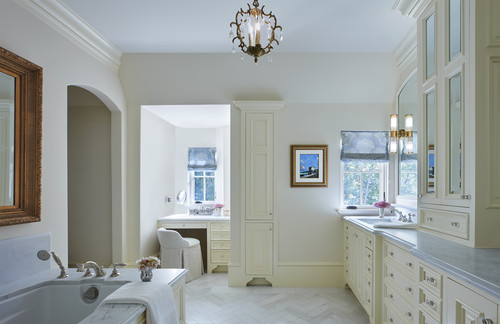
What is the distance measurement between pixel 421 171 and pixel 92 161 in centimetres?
398

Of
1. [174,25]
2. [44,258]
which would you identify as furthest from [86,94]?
[44,258]

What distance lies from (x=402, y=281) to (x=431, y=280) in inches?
22.8

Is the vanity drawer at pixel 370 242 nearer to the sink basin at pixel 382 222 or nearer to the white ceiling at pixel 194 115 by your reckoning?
the sink basin at pixel 382 222

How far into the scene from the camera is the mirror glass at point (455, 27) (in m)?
1.92

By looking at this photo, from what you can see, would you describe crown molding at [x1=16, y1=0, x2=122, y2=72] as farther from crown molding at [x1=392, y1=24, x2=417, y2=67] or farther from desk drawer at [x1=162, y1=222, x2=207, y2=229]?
crown molding at [x1=392, y1=24, x2=417, y2=67]

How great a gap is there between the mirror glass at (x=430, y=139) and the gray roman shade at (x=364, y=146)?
5.30 ft

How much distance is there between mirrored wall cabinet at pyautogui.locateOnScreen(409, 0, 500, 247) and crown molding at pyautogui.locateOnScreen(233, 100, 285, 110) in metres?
1.81

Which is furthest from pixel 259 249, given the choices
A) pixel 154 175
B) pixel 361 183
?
pixel 154 175

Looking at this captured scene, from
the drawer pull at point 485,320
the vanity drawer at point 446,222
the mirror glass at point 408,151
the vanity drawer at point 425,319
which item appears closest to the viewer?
the drawer pull at point 485,320

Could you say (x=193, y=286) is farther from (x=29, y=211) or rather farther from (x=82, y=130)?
(x=82, y=130)

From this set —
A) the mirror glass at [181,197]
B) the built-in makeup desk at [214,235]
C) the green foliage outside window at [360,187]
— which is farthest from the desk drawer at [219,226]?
the green foliage outside window at [360,187]

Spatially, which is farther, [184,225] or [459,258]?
[184,225]

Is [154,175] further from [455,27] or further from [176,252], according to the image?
[455,27]

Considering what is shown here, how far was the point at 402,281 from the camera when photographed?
224cm
